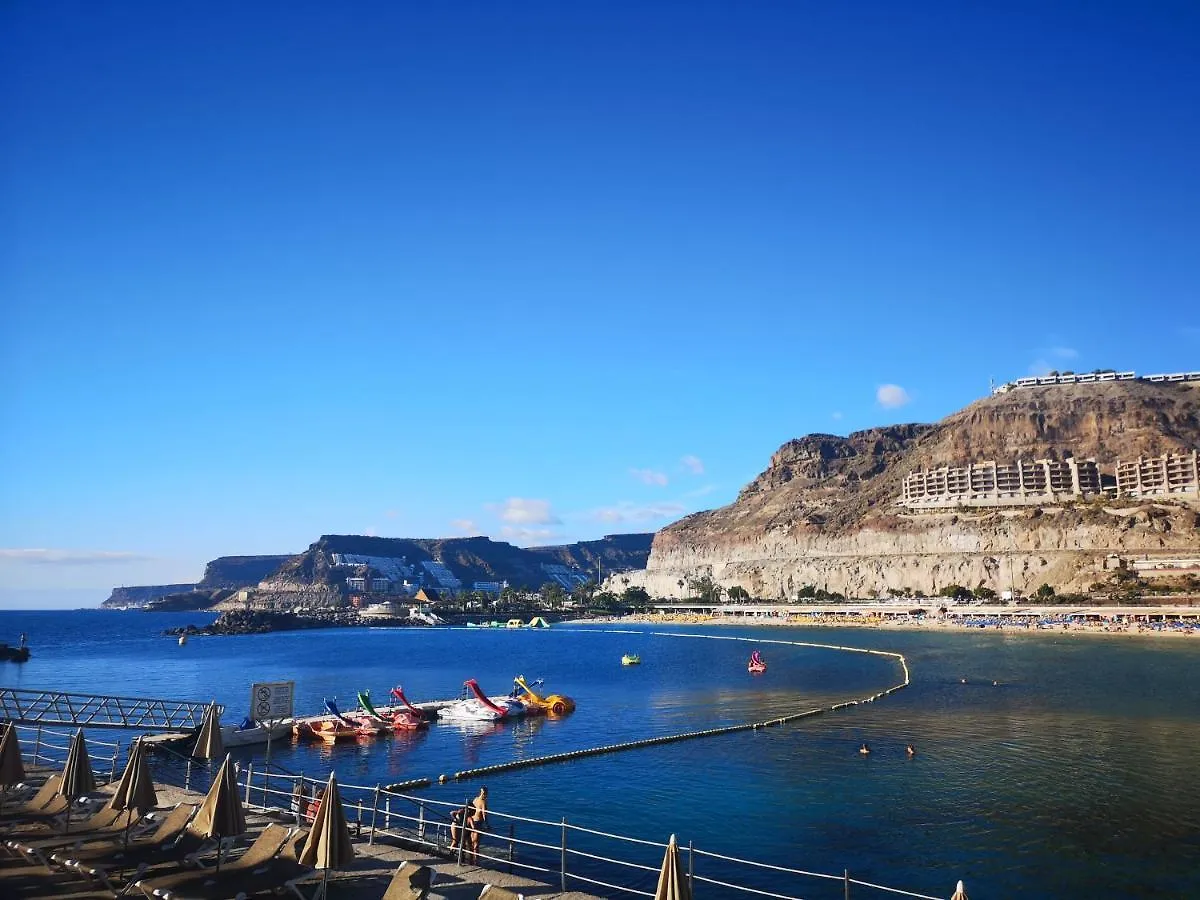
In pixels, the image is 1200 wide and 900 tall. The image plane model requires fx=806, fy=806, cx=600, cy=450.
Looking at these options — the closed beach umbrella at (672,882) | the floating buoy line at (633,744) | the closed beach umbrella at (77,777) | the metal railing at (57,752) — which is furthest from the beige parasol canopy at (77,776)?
the floating buoy line at (633,744)

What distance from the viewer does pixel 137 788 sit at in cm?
1738

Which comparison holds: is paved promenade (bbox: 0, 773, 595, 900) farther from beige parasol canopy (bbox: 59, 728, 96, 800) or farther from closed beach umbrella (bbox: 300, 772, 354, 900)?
beige parasol canopy (bbox: 59, 728, 96, 800)

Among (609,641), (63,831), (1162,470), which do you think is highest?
(1162,470)

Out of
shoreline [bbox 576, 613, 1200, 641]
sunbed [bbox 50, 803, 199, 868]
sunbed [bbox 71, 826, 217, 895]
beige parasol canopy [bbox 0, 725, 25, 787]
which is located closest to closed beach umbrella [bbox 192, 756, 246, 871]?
sunbed [bbox 71, 826, 217, 895]

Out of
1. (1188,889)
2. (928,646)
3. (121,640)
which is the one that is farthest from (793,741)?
(121,640)

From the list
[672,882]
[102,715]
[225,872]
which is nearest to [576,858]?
[225,872]

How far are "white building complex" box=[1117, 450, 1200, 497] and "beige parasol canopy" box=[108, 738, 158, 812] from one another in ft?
716

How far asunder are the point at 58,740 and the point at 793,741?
38445 mm

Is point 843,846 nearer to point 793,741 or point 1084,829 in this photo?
point 1084,829

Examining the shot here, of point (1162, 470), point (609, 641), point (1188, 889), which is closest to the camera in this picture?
point (1188, 889)

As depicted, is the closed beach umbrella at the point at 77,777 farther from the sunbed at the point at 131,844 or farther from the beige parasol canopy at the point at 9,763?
the beige parasol canopy at the point at 9,763

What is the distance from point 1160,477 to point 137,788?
738ft

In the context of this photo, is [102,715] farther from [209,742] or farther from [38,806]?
[209,742]

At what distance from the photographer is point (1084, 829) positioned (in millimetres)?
25812
